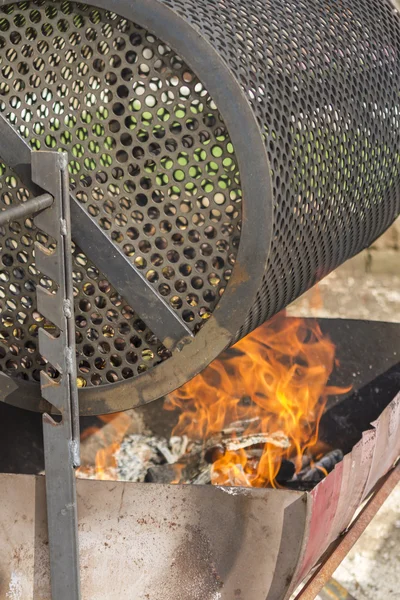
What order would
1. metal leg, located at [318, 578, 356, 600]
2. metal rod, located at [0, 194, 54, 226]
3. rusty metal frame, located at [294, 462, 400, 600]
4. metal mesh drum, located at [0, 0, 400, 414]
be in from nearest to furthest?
metal rod, located at [0, 194, 54, 226] → metal mesh drum, located at [0, 0, 400, 414] → rusty metal frame, located at [294, 462, 400, 600] → metal leg, located at [318, 578, 356, 600]

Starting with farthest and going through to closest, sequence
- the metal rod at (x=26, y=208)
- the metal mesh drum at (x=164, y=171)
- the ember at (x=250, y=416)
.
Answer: the ember at (x=250, y=416) < the metal mesh drum at (x=164, y=171) < the metal rod at (x=26, y=208)

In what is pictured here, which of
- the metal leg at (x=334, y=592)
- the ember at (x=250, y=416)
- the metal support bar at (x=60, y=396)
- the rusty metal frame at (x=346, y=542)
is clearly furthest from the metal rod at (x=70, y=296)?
the metal leg at (x=334, y=592)

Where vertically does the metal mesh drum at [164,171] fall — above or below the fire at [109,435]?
above

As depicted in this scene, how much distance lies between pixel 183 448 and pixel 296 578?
1.26 metres

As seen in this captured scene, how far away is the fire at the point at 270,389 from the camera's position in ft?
9.66

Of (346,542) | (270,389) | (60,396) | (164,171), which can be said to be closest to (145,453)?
(270,389)

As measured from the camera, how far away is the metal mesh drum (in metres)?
1.68

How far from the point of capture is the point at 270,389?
2992 mm

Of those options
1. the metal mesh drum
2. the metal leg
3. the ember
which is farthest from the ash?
the metal mesh drum

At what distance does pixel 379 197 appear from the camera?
233cm

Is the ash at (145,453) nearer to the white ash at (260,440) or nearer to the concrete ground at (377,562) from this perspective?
the white ash at (260,440)

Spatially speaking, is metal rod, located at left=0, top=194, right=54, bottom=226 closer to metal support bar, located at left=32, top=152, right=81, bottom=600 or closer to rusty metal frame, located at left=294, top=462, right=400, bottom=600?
metal support bar, located at left=32, top=152, right=81, bottom=600

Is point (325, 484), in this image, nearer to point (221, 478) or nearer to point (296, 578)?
point (296, 578)

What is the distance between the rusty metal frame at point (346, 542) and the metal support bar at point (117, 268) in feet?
2.68
